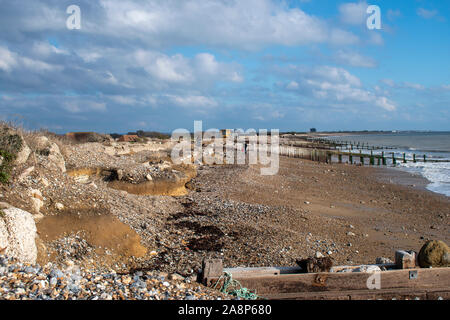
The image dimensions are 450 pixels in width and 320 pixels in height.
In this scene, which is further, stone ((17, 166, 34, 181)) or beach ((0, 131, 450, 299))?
stone ((17, 166, 34, 181))

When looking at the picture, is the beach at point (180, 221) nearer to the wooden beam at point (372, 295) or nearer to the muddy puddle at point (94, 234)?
the muddy puddle at point (94, 234)

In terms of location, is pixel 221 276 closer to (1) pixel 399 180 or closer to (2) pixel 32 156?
(2) pixel 32 156

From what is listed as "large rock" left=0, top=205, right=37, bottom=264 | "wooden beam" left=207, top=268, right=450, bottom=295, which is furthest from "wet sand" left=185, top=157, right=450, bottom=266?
"large rock" left=0, top=205, right=37, bottom=264

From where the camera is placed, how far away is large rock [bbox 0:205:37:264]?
5.38m

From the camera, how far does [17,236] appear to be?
561 cm

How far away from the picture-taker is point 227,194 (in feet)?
52.3

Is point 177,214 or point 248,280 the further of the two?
point 177,214

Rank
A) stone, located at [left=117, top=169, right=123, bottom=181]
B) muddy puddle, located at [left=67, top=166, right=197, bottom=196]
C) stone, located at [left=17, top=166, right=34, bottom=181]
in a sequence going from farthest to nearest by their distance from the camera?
stone, located at [left=117, top=169, right=123, bottom=181], muddy puddle, located at [left=67, top=166, right=197, bottom=196], stone, located at [left=17, top=166, right=34, bottom=181]

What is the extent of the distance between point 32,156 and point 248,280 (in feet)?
24.8

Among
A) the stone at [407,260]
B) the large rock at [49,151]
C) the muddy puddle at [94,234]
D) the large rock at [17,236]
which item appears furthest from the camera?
the large rock at [49,151]

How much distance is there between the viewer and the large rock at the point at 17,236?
5383 millimetres

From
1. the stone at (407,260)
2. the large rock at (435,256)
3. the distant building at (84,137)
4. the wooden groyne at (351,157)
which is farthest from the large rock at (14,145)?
the wooden groyne at (351,157)

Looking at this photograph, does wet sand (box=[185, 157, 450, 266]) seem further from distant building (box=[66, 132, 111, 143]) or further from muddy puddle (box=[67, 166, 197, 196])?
distant building (box=[66, 132, 111, 143])
